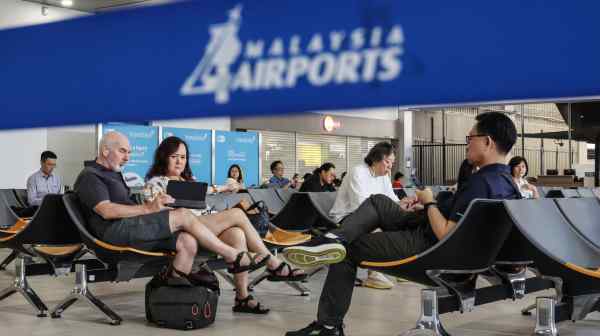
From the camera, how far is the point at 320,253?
3.70 metres

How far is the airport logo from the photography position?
1.98m

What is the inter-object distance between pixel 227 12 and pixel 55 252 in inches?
128

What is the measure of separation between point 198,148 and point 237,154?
1128 mm

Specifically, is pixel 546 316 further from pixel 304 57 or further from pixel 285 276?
pixel 304 57

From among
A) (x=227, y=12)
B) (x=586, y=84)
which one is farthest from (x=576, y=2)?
(x=227, y=12)

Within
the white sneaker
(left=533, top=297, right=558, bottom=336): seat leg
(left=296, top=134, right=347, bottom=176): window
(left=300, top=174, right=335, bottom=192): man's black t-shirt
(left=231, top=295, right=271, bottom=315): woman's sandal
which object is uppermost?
(left=296, top=134, right=347, bottom=176): window

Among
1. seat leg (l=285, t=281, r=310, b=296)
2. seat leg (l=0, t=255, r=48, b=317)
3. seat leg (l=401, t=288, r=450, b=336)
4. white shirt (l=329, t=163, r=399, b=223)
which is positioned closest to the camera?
seat leg (l=401, t=288, r=450, b=336)

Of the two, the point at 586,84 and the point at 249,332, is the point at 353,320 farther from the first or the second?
the point at 586,84

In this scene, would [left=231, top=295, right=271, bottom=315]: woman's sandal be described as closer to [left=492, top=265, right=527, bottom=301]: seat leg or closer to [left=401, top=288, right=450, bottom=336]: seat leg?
[left=492, top=265, right=527, bottom=301]: seat leg

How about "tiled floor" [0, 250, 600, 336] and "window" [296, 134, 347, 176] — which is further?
"window" [296, 134, 347, 176]

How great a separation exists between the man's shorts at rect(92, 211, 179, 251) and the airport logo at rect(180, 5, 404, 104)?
2300mm

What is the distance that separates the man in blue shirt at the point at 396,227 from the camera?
12.1ft

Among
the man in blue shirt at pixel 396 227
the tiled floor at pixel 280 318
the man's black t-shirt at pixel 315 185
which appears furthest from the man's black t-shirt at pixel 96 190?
the man's black t-shirt at pixel 315 185

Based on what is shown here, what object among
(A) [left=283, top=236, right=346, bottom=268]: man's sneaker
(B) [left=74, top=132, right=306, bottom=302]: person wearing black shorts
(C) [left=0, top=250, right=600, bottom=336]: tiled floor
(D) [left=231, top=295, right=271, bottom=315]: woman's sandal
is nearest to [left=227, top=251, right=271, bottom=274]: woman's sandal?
(B) [left=74, top=132, right=306, bottom=302]: person wearing black shorts
